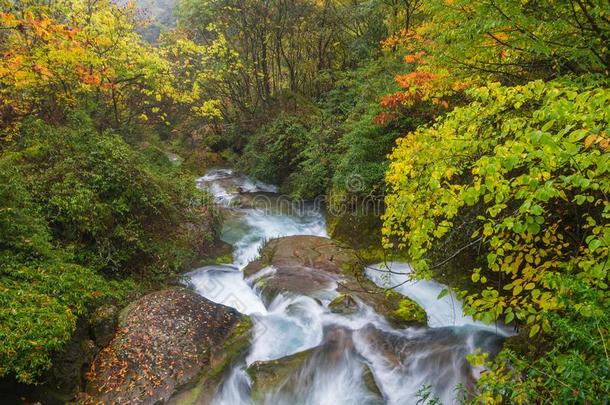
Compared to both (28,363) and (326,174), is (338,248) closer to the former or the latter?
(326,174)

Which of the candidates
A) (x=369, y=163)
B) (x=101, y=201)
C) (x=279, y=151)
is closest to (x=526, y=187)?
(x=369, y=163)

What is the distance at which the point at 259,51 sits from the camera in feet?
61.3

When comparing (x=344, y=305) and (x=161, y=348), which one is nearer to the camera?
(x=161, y=348)

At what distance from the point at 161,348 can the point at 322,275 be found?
386 centimetres

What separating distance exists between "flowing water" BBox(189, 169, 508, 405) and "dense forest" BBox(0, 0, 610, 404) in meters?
0.64

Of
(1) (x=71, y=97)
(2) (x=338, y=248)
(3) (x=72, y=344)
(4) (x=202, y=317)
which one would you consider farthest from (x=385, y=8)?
(3) (x=72, y=344)

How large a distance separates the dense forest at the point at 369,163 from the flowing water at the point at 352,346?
0.64m

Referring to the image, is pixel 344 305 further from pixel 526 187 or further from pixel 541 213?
pixel 526 187

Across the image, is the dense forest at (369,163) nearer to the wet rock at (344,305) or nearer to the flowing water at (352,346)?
the flowing water at (352,346)

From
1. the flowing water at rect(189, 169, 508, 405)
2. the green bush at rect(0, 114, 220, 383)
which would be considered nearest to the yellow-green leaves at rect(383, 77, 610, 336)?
the flowing water at rect(189, 169, 508, 405)

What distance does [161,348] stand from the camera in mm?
5887

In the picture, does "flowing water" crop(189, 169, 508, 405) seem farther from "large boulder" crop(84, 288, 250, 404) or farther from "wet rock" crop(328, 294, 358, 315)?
"large boulder" crop(84, 288, 250, 404)

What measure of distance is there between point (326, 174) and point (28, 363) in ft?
31.3

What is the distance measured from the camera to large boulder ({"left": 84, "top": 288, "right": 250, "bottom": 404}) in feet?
17.5
